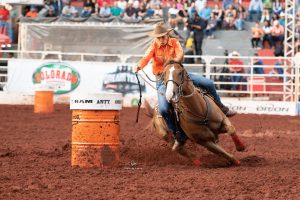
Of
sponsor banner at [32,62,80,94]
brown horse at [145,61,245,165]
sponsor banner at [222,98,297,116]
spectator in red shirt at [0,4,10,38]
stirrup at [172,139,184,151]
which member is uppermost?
brown horse at [145,61,245,165]

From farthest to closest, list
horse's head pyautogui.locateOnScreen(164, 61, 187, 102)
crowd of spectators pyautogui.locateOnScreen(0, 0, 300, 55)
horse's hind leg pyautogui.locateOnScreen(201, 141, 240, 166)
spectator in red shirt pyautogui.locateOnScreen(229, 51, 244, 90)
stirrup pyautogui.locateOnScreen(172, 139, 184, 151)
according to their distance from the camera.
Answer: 1. crowd of spectators pyautogui.locateOnScreen(0, 0, 300, 55)
2. spectator in red shirt pyautogui.locateOnScreen(229, 51, 244, 90)
3. stirrup pyautogui.locateOnScreen(172, 139, 184, 151)
4. horse's hind leg pyautogui.locateOnScreen(201, 141, 240, 166)
5. horse's head pyautogui.locateOnScreen(164, 61, 187, 102)

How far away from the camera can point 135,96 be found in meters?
23.2

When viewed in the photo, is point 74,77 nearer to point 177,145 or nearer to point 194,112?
point 177,145

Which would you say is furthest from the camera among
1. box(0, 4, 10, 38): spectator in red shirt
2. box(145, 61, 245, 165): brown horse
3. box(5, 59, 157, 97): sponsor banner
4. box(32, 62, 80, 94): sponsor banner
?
box(0, 4, 10, 38): spectator in red shirt

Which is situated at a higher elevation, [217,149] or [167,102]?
[167,102]

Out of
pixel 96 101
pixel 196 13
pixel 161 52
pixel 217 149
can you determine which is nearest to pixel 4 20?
pixel 196 13

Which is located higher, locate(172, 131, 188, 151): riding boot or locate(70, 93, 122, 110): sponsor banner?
locate(70, 93, 122, 110): sponsor banner

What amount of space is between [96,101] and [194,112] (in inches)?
51.9

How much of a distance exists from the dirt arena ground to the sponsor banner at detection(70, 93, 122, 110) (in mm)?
821

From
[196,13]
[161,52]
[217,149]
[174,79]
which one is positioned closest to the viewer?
[174,79]

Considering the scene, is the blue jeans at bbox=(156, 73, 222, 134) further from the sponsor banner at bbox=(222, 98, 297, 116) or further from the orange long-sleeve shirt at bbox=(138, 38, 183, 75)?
the sponsor banner at bbox=(222, 98, 297, 116)

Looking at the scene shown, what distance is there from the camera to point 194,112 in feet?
32.9

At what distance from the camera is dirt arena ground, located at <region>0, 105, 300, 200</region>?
25.8 ft

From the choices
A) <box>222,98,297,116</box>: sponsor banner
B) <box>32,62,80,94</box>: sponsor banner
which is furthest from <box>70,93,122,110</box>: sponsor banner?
<box>32,62,80,94</box>: sponsor banner
